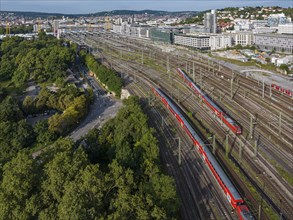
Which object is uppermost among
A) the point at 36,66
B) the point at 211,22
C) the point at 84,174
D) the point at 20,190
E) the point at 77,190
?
the point at 211,22

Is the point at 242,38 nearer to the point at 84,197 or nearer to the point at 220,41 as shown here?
the point at 220,41

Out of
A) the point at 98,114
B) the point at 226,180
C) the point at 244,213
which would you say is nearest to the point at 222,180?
the point at 226,180

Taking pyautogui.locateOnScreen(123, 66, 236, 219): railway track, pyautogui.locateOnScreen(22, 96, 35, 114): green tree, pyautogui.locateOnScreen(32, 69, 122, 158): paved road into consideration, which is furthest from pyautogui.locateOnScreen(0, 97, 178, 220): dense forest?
pyautogui.locateOnScreen(22, 96, 35, 114): green tree

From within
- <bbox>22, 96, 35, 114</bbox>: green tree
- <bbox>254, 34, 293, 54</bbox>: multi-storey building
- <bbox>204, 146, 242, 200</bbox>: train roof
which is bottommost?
<bbox>204, 146, 242, 200</bbox>: train roof

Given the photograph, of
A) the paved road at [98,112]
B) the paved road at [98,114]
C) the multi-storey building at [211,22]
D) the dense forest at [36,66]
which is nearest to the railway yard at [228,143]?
the paved road at [98,112]

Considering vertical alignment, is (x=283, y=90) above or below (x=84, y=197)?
below

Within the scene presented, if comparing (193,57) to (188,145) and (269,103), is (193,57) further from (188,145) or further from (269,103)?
(188,145)

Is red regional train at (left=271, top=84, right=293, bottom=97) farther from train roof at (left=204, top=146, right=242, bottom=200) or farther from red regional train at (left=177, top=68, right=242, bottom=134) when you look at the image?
train roof at (left=204, top=146, right=242, bottom=200)

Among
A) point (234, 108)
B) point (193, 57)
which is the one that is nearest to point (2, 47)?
point (193, 57)
